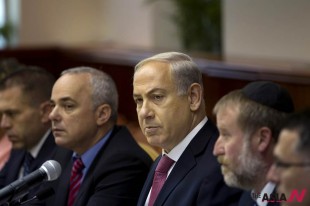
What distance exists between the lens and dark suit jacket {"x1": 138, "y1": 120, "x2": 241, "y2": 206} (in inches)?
123

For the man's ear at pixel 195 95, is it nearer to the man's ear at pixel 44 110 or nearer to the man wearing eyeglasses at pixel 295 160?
the man wearing eyeglasses at pixel 295 160

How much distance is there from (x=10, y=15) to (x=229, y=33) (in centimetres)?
412

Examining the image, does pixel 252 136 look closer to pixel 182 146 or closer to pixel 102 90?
pixel 182 146

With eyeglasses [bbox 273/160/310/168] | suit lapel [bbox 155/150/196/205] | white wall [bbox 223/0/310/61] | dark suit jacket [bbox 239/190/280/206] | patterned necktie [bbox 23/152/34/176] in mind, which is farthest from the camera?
white wall [bbox 223/0/310/61]

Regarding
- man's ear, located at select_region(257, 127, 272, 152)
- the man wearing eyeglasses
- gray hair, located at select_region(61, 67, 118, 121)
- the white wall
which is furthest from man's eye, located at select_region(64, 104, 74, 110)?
the white wall

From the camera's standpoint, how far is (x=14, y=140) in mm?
4609

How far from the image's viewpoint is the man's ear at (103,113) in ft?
13.3

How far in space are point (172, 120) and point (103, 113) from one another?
2.37 feet

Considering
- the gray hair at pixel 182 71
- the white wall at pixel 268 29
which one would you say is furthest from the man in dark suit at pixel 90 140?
the white wall at pixel 268 29

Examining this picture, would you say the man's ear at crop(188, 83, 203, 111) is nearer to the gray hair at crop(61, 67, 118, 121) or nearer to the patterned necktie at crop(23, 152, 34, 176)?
the gray hair at crop(61, 67, 118, 121)

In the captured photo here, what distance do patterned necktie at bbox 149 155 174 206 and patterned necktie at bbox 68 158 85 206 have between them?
25.2 inches

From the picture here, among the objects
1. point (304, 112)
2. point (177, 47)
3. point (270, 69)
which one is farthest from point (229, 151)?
point (177, 47)

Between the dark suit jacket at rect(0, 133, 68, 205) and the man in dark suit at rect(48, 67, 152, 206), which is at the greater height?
the man in dark suit at rect(48, 67, 152, 206)

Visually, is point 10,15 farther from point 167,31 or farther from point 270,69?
point 270,69
